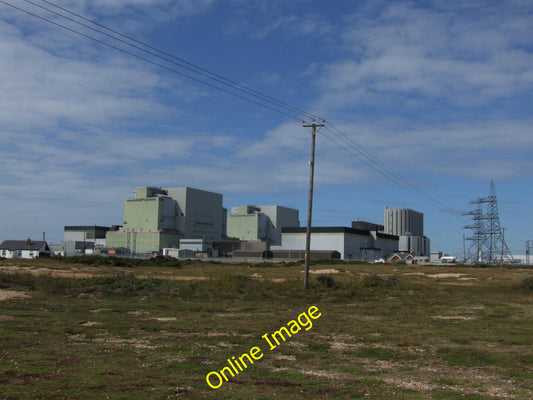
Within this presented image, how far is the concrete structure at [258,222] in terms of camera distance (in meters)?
Result: 151

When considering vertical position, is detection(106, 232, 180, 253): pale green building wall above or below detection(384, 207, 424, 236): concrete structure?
below

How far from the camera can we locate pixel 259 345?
598 inches

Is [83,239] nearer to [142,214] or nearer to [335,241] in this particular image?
[142,214]

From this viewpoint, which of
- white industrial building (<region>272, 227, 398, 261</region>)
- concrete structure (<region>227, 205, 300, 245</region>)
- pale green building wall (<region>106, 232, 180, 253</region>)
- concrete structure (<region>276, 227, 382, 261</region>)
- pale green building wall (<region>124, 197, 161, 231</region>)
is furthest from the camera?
concrete structure (<region>227, 205, 300, 245</region>)

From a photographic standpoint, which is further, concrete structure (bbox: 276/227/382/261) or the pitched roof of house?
concrete structure (bbox: 276/227/382/261)

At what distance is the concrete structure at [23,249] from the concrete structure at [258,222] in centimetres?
5977

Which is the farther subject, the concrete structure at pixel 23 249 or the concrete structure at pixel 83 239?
the concrete structure at pixel 83 239

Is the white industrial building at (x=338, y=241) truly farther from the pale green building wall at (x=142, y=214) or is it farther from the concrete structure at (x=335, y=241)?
the pale green building wall at (x=142, y=214)

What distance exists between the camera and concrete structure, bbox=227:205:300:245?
15138cm

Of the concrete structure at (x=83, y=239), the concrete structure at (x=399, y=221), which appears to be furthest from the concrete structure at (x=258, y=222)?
the concrete structure at (x=399, y=221)

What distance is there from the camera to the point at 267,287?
108 feet

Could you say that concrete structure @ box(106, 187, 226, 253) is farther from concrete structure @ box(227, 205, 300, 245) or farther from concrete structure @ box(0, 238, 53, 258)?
concrete structure @ box(0, 238, 53, 258)

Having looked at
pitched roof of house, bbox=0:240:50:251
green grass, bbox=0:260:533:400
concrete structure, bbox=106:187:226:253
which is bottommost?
green grass, bbox=0:260:533:400

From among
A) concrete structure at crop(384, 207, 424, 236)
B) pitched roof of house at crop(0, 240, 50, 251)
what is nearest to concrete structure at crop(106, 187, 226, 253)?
pitched roof of house at crop(0, 240, 50, 251)
